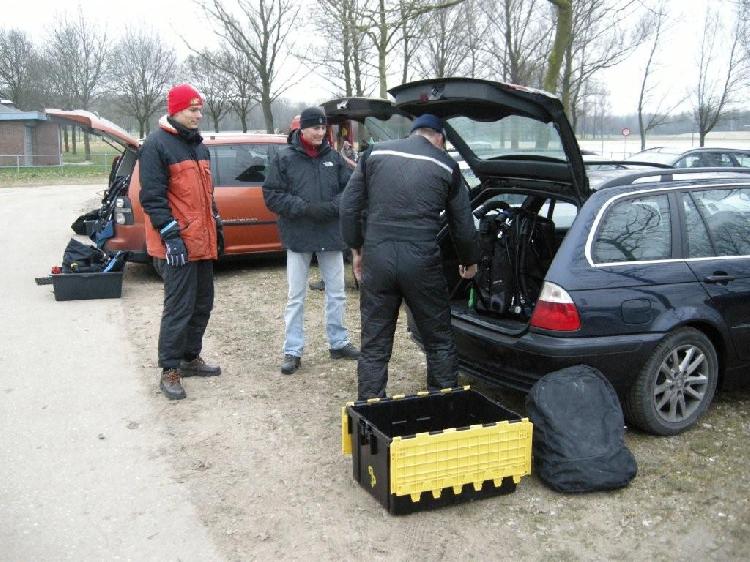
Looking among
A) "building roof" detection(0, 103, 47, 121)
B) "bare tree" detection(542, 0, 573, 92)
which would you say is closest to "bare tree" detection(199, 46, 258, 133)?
"building roof" detection(0, 103, 47, 121)

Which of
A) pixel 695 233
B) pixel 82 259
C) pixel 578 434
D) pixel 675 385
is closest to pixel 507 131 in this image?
pixel 695 233

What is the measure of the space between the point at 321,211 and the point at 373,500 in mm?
2539

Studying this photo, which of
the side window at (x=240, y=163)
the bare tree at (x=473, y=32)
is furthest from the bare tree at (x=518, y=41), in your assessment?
the side window at (x=240, y=163)

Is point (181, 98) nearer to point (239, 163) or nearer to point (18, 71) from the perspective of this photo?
point (239, 163)

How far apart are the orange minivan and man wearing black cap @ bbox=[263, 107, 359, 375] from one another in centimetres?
314

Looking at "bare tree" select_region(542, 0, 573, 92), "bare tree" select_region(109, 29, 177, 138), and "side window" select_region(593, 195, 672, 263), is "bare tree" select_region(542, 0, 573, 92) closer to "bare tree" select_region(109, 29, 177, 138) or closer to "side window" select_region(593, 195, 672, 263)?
"side window" select_region(593, 195, 672, 263)

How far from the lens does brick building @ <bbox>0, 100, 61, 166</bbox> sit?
39094mm

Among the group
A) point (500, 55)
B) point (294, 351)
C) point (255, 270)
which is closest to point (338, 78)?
point (500, 55)

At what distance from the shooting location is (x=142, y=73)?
1690 inches

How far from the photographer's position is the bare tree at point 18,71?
149 ft

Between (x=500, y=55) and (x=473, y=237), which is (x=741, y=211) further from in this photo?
(x=500, y=55)

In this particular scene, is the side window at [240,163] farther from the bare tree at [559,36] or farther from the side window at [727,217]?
the bare tree at [559,36]

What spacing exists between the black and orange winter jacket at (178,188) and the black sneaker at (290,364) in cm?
105

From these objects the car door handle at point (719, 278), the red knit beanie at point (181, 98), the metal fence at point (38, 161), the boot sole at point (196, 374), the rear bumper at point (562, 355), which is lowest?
the boot sole at point (196, 374)
